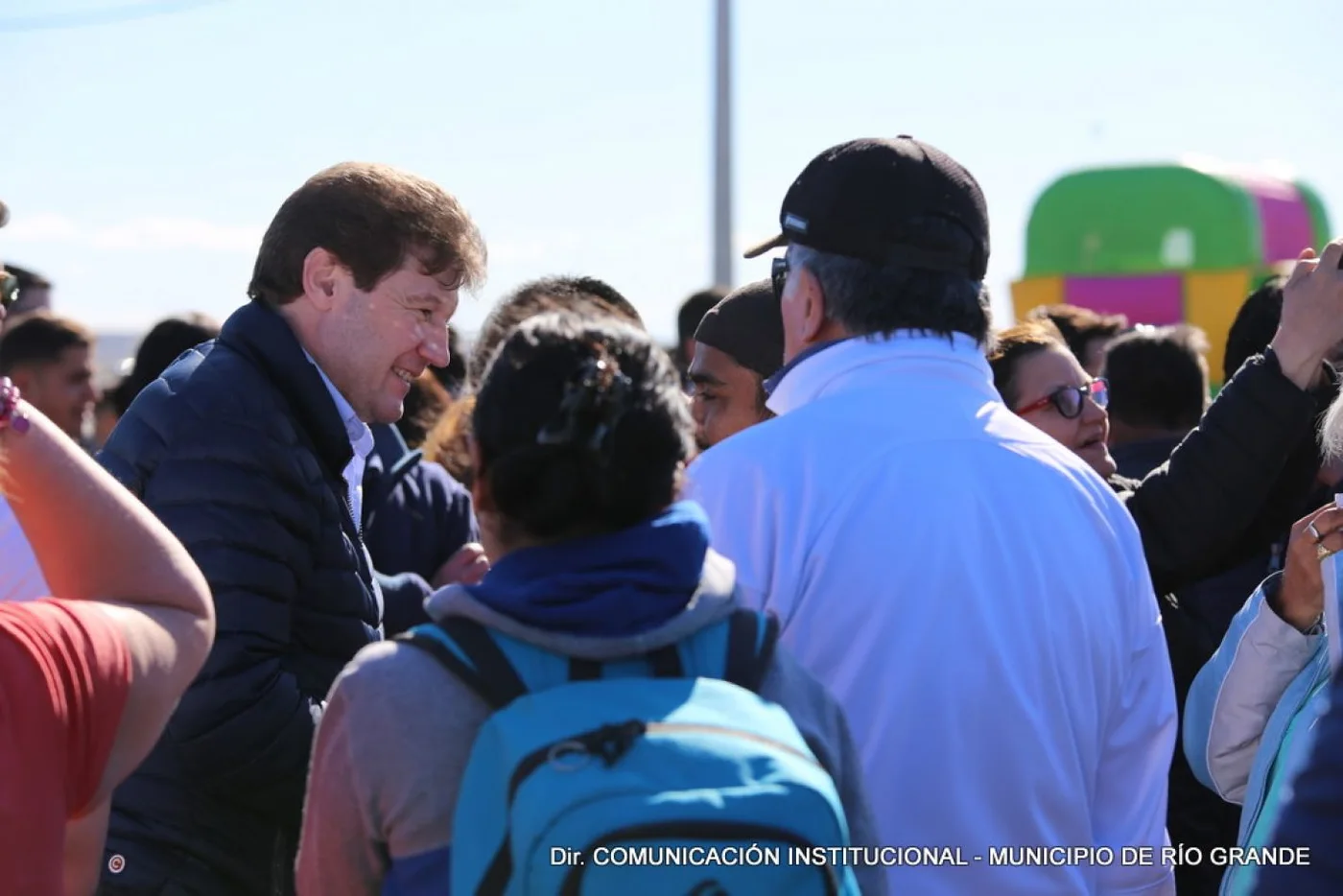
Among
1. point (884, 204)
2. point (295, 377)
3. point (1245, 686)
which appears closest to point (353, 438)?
point (295, 377)

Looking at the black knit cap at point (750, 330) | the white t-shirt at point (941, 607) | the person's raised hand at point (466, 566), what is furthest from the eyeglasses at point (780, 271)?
the person's raised hand at point (466, 566)

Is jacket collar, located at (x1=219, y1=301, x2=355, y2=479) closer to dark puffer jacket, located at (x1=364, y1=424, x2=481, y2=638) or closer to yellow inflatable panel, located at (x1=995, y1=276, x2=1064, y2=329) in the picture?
dark puffer jacket, located at (x1=364, y1=424, x2=481, y2=638)

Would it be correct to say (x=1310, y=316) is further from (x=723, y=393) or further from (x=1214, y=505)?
(x=723, y=393)

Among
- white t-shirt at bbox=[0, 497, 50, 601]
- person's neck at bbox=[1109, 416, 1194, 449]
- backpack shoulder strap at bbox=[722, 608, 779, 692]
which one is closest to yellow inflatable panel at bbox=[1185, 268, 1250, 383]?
person's neck at bbox=[1109, 416, 1194, 449]

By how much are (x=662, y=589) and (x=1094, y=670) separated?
32.1 inches

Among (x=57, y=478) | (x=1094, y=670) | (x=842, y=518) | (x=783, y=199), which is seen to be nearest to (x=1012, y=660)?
(x=1094, y=670)

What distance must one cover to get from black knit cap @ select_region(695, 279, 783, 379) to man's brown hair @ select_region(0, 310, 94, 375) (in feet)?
11.9

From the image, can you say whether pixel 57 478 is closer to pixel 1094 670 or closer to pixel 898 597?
pixel 898 597

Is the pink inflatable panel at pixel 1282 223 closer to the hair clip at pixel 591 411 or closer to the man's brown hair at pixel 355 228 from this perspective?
the man's brown hair at pixel 355 228

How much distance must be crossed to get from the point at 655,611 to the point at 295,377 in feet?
3.95

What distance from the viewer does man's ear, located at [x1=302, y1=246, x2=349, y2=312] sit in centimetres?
270

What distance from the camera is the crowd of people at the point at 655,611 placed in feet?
5.04

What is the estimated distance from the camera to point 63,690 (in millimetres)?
1539

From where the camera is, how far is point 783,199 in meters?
2.36
